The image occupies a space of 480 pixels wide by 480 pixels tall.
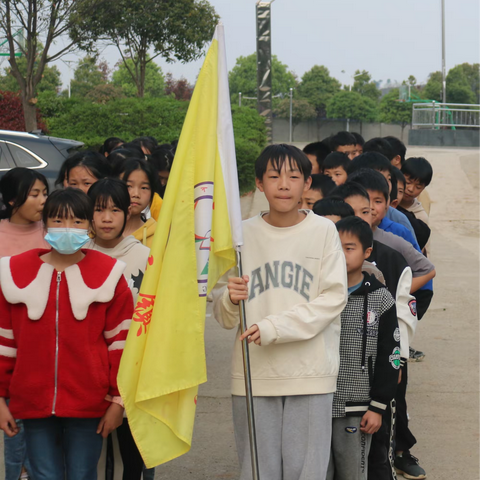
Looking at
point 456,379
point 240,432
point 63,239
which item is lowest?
point 456,379

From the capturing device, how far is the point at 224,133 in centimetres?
303

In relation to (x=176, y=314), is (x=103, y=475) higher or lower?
lower

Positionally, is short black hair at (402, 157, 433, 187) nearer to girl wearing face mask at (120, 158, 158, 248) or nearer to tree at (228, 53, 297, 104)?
girl wearing face mask at (120, 158, 158, 248)

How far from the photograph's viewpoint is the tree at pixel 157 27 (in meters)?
24.0

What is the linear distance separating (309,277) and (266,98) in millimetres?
15103

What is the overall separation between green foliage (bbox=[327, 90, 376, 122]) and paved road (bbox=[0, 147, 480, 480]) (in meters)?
59.5

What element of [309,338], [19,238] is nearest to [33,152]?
[19,238]

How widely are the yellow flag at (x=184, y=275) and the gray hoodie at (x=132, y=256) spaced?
1.96 ft

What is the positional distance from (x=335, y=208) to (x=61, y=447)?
1.65 metres

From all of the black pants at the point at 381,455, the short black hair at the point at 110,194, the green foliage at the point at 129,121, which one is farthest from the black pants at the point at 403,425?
the green foliage at the point at 129,121

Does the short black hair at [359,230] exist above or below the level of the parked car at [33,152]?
below

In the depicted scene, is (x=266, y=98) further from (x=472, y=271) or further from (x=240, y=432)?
(x=240, y=432)

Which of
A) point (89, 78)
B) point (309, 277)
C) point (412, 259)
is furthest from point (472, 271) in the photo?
point (89, 78)

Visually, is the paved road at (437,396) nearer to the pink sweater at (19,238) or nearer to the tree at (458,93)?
the pink sweater at (19,238)
